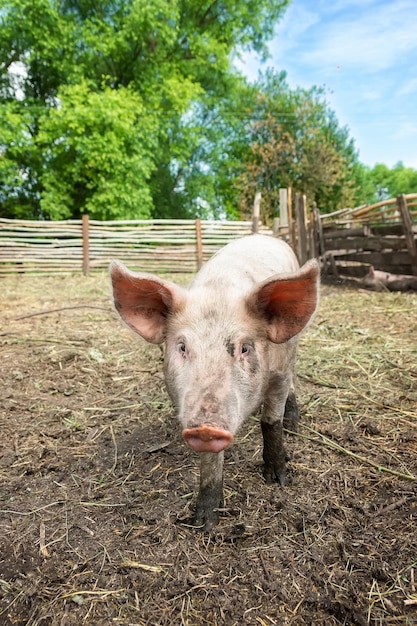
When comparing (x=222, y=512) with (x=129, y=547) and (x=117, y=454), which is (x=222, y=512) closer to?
(x=129, y=547)

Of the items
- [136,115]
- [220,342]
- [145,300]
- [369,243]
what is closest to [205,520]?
[220,342]

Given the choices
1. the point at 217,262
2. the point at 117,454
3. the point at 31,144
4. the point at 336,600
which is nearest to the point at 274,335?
the point at 217,262

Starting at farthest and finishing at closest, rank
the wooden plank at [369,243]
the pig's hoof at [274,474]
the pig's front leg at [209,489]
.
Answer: the wooden plank at [369,243] → the pig's hoof at [274,474] → the pig's front leg at [209,489]

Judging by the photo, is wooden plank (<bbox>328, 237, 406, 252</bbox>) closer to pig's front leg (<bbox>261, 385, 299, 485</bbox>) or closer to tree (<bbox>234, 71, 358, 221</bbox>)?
pig's front leg (<bbox>261, 385, 299, 485</bbox>)

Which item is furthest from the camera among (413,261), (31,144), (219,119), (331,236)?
(219,119)

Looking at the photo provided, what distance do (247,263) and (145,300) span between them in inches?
32.8

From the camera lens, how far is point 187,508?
2520 millimetres

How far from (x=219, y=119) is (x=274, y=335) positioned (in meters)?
28.6

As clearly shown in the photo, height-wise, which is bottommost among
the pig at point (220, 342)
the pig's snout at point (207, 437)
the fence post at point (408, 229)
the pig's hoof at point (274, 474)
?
the pig's hoof at point (274, 474)

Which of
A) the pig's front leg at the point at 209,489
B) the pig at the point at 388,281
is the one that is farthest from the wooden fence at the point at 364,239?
the pig's front leg at the point at 209,489

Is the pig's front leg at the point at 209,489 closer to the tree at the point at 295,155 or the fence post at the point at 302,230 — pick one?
the fence post at the point at 302,230

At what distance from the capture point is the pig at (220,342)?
1.92 metres

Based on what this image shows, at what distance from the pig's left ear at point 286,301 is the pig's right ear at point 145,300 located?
410 mm

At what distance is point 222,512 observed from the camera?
250 cm
